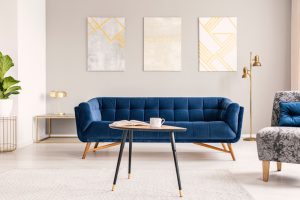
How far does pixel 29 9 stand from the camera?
558 cm

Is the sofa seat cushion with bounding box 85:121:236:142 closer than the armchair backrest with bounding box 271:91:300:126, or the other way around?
the armchair backrest with bounding box 271:91:300:126

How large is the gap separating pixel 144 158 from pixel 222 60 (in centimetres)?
259

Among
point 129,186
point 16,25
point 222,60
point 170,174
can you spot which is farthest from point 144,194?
point 222,60

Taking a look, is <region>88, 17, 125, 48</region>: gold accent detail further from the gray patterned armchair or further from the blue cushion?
the gray patterned armchair

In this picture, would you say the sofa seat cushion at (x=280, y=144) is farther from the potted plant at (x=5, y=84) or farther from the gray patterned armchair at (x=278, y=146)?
the potted plant at (x=5, y=84)

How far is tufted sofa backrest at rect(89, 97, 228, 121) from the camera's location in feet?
17.0

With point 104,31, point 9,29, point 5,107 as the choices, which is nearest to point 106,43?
point 104,31

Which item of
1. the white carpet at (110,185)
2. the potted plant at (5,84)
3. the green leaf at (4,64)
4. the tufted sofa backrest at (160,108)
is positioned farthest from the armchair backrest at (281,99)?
the green leaf at (4,64)

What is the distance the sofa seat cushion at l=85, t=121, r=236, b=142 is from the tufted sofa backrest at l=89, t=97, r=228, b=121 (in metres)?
0.75

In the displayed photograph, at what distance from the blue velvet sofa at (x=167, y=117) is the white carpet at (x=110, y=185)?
77cm

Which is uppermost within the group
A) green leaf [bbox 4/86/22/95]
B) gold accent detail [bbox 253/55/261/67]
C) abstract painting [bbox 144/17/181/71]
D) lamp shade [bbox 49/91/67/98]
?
abstract painting [bbox 144/17/181/71]

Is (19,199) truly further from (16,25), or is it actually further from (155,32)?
(155,32)

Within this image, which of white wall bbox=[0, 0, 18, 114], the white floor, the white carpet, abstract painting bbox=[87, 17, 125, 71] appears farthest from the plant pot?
abstract painting bbox=[87, 17, 125, 71]

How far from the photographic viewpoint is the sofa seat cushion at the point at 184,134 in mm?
4355
